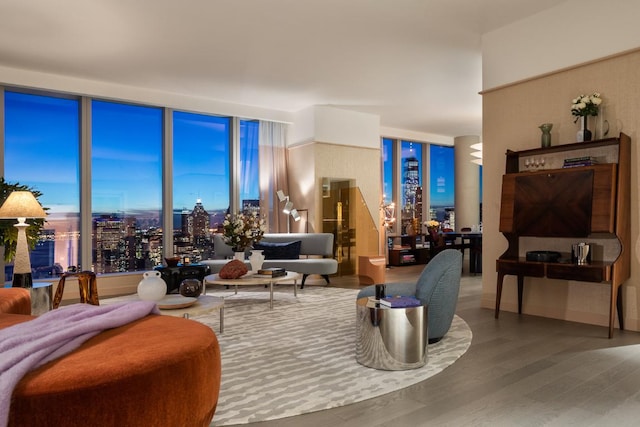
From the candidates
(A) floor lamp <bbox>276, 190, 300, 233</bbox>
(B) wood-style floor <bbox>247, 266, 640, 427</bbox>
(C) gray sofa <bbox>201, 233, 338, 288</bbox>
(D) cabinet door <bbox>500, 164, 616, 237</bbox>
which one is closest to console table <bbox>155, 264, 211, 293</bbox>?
(C) gray sofa <bbox>201, 233, 338, 288</bbox>

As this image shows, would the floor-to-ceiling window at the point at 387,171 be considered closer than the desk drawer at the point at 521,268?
No

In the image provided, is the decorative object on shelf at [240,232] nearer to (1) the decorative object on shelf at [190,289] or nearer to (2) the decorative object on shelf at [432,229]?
(1) the decorative object on shelf at [190,289]

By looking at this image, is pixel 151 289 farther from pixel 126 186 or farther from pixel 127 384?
pixel 126 186

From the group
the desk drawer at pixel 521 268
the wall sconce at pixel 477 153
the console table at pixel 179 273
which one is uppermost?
the wall sconce at pixel 477 153

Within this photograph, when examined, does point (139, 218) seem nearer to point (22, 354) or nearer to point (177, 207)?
point (177, 207)

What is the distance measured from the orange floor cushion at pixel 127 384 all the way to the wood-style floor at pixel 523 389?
27.2 inches

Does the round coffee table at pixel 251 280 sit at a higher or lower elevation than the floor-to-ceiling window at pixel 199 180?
lower

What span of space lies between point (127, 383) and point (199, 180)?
6581mm

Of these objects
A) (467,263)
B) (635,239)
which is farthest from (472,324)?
(467,263)

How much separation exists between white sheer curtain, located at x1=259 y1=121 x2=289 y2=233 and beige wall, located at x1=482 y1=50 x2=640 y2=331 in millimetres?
4161

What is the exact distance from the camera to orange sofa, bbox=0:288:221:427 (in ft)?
4.37

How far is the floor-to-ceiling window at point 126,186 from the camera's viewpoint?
22.2ft

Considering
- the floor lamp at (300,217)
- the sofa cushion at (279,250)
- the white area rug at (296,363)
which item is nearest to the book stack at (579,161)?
the white area rug at (296,363)

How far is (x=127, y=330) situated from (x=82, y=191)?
5.38 meters
